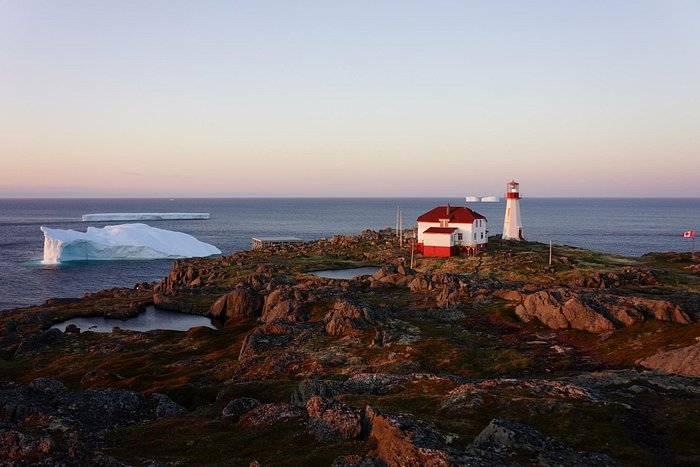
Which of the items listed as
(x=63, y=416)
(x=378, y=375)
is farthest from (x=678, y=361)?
(x=63, y=416)

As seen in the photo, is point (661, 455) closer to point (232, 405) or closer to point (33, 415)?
point (232, 405)

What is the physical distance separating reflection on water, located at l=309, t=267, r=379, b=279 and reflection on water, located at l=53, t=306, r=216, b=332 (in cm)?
2564

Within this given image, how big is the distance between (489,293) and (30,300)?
77.6 meters

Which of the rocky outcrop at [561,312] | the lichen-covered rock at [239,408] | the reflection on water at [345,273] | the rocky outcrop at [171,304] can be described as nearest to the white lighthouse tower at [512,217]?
the reflection on water at [345,273]

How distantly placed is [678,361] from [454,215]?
213ft

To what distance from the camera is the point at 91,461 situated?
65.6 ft

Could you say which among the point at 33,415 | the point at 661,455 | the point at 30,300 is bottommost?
the point at 30,300

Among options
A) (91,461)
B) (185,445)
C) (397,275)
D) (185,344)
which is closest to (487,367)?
(185,445)

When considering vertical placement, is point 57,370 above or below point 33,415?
below

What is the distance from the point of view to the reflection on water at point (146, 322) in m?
66.8

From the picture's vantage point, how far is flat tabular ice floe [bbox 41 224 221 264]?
128750 millimetres

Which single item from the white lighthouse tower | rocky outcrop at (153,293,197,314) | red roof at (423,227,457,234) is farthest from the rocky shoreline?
the white lighthouse tower

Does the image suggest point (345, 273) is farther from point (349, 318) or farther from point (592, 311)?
point (592, 311)

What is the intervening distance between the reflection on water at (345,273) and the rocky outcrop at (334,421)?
62923 millimetres
